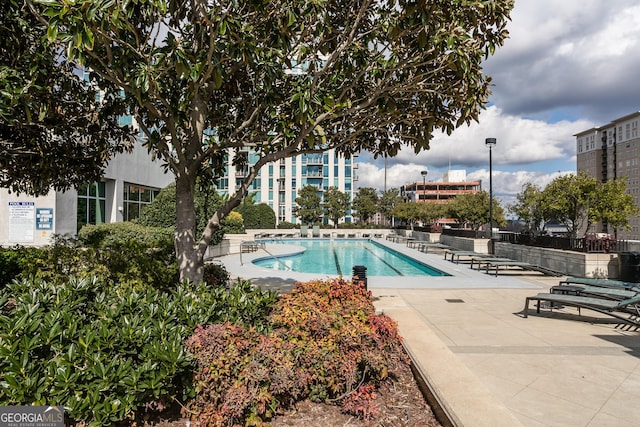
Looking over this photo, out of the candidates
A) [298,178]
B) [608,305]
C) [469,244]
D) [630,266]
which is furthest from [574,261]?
[298,178]

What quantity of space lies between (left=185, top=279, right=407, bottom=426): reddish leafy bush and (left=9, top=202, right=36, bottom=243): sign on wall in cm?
1928

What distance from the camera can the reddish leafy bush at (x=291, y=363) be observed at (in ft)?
12.2

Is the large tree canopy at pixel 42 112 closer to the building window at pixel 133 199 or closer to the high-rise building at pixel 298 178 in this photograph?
the building window at pixel 133 199

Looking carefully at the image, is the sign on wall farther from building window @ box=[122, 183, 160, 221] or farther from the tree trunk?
the tree trunk

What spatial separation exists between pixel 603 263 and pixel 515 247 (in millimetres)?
5720

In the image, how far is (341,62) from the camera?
694 cm

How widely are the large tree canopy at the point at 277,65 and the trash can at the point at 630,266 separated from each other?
10645 mm

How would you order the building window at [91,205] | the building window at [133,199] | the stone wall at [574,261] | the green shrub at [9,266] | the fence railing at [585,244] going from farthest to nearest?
1. the building window at [133,199]
2. the building window at [91,205]
3. the fence railing at [585,244]
4. the stone wall at [574,261]
5. the green shrub at [9,266]

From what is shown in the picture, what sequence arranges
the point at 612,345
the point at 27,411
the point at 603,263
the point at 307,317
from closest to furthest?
the point at 27,411 → the point at 307,317 → the point at 612,345 → the point at 603,263

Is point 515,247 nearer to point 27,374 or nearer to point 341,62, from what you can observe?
point 341,62

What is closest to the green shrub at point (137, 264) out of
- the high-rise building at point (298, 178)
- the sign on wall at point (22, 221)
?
the sign on wall at point (22, 221)

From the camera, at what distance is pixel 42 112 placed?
5953 millimetres

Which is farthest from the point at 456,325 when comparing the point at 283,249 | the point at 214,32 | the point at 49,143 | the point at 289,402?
the point at 283,249

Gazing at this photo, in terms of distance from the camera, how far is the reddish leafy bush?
12.2 feet
